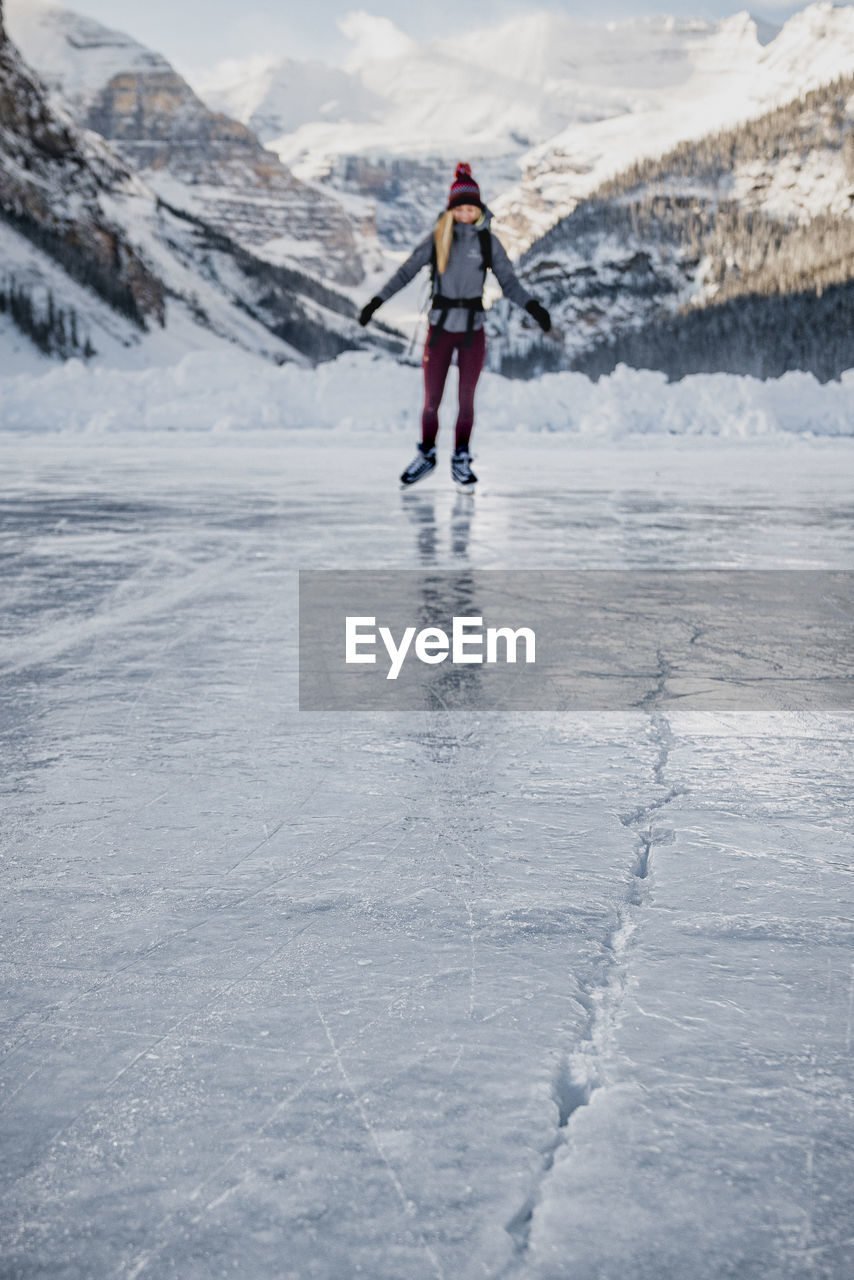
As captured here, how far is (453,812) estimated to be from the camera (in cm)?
212

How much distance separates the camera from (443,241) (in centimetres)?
768

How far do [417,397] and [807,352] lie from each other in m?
63.1

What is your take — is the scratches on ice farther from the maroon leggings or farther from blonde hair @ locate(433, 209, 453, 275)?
blonde hair @ locate(433, 209, 453, 275)

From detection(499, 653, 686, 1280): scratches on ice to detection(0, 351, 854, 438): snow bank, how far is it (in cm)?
1434

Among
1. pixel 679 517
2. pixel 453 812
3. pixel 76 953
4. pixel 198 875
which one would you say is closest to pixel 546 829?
pixel 453 812

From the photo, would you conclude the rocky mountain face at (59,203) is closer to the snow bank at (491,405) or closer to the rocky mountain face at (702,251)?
the rocky mountain face at (702,251)

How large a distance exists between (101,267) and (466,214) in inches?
3051

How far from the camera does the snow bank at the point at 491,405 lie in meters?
16.5

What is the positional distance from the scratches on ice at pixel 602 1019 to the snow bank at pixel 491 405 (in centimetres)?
1434

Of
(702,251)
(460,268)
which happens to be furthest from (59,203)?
(460,268)

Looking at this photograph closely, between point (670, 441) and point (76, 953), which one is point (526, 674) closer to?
point (76, 953)

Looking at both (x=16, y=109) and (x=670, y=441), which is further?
(x=16, y=109)

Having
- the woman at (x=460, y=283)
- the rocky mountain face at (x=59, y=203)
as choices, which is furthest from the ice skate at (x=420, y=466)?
the rocky mountain face at (x=59, y=203)
